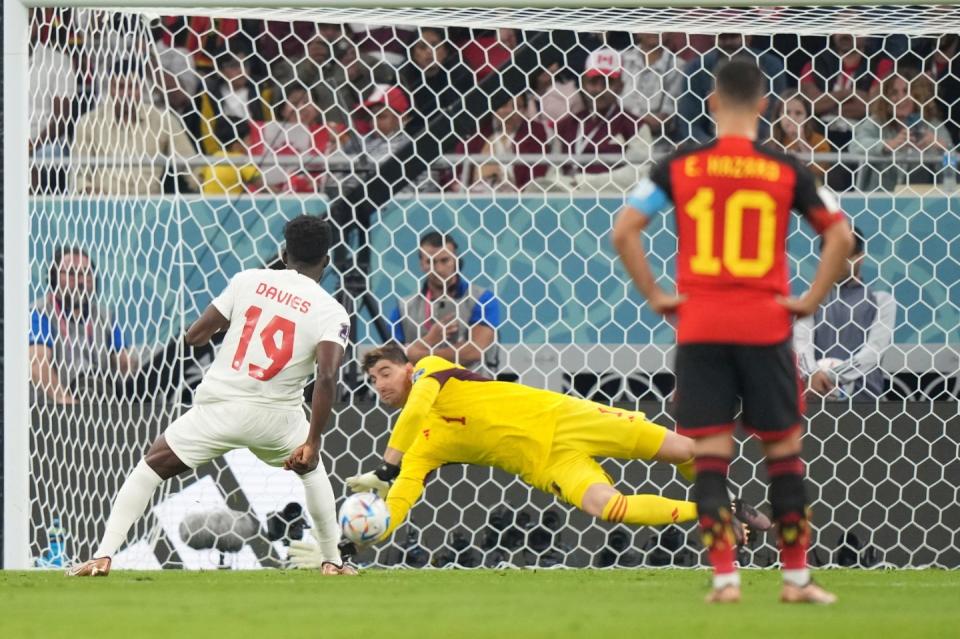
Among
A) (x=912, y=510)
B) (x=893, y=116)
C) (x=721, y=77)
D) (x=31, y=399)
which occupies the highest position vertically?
(x=893, y=116)

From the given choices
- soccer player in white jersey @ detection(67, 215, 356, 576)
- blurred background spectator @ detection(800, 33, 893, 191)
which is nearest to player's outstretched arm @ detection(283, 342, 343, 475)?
soccer player in white jersey @ detection(67, 215, 356, 576)

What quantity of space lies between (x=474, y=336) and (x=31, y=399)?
2.28 metres

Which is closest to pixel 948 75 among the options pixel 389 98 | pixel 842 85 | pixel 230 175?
pixel 842 85

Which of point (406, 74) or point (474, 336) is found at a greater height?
point (406, 74)

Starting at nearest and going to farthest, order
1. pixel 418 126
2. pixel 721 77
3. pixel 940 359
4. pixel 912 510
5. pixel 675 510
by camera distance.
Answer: pixel 721 77, pixel 675 510, pixel 912 510, pixel 940 359, pixel 418 126

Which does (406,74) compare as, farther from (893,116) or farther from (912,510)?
(912,510)

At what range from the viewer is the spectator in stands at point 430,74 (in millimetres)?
9875

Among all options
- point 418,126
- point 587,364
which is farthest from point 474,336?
point 418,126

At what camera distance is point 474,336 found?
8.89 metres

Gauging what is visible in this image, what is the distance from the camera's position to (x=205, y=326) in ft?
21.8

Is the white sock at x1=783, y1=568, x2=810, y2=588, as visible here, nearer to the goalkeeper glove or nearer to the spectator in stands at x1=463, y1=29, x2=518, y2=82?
the goalkeeper glove

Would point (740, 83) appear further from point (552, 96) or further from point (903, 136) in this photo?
point (552, 96)

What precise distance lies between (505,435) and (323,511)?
2.96 ft

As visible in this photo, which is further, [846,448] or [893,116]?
[893,116]
